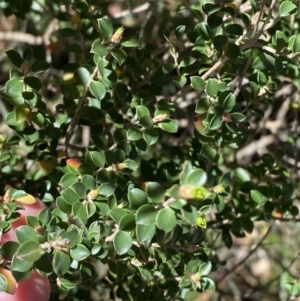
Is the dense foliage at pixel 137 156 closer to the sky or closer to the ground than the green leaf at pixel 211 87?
closer to the ground

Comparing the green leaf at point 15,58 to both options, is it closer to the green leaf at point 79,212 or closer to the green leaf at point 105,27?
the green leaf at point 105,27

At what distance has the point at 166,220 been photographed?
0.57m

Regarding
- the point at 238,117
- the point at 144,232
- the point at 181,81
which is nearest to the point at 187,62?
the point at 181,81

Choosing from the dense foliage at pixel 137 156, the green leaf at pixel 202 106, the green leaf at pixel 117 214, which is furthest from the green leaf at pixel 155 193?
the green leaf at pixel 202 106

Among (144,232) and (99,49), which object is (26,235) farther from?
(99,49)

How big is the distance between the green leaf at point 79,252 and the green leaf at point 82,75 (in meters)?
0.30

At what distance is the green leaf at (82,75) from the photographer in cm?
85

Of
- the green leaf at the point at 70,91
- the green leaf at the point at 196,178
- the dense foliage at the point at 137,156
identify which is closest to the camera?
the green leaf at the point at 196,178

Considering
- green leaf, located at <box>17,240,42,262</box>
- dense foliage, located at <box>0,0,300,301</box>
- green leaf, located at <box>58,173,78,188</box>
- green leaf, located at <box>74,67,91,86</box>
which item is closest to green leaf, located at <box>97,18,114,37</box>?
dense foliage, located at <box>0,0,300,301</box>

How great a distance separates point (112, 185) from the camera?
0.74 m

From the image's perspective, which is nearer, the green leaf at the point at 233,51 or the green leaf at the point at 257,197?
the green leaf at the point at 233,51

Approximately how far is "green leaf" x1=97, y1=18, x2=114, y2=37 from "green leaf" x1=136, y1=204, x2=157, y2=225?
10.9 inches

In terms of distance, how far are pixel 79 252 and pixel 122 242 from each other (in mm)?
58

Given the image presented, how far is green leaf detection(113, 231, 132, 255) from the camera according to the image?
26.3 inches
